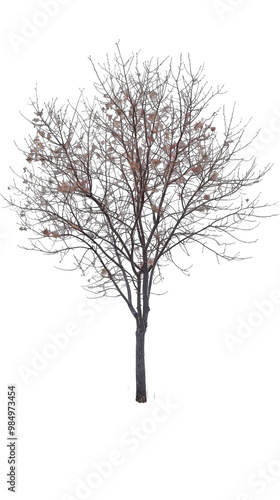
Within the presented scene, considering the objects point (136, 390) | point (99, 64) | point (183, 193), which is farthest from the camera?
point (136, 390)

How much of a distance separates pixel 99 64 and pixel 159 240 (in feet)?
7.43

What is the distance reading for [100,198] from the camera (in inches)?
228

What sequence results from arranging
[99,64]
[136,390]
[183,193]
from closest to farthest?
[99,64], [183,193], [136,390]

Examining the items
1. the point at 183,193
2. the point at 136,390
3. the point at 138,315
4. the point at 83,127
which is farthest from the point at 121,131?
the point at 136,390

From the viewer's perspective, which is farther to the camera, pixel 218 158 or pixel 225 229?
pixel 225 229

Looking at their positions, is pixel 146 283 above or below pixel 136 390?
above

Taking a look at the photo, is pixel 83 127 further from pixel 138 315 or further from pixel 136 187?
pixel 138 315

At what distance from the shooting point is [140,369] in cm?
624

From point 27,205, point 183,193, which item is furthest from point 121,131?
point 27,205

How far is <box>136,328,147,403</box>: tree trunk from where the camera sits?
621 cm

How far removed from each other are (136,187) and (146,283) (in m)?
1.26

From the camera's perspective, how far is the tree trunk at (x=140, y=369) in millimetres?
6207

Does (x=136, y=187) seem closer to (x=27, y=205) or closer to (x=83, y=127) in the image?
(x=83, y=127)

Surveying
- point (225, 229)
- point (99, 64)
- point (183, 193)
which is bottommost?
point (225, 229)
